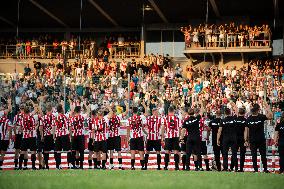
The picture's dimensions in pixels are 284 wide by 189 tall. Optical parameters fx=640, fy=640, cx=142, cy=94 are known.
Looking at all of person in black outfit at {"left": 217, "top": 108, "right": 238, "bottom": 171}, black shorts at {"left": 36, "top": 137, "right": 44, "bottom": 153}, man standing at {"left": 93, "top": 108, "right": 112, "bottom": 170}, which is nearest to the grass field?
person in black outfit at {"left": 217, "top": 108, "right": 238, "bottom": 171}

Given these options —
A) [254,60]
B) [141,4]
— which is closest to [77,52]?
[141,4]

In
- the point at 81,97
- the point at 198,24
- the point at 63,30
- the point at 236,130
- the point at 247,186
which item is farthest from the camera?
the point at 63,30

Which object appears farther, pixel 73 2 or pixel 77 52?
pixel 77 52

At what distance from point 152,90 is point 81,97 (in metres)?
4.17

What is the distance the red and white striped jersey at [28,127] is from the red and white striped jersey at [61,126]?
2.40 ft

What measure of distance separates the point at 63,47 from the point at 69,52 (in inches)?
33.3

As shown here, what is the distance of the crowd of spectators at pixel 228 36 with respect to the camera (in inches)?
1532

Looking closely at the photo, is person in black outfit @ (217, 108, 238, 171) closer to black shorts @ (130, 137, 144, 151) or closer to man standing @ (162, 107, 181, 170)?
man standing @ (162, 107, 181, 170)

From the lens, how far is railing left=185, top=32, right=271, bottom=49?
39.1 m

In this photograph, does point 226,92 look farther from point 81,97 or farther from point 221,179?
point 221,179

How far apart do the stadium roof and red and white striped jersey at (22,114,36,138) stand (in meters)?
20.2

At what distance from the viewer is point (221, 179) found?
14.5m

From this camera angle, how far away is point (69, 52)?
44719mm

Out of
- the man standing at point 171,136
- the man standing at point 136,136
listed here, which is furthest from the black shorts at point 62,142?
the man standing at point 171,136
